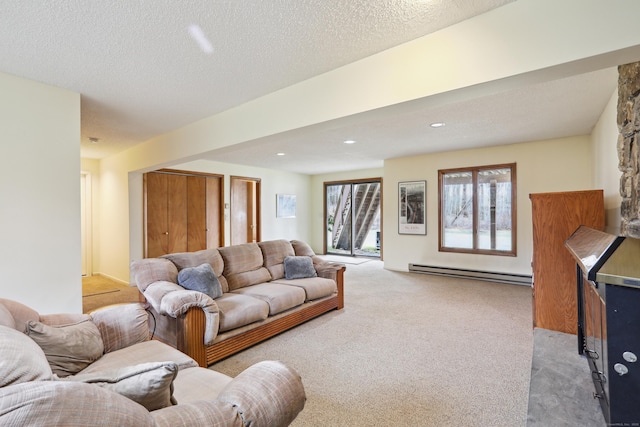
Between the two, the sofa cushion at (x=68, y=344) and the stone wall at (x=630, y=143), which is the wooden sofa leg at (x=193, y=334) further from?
the stone wall at (x=630, y=143)

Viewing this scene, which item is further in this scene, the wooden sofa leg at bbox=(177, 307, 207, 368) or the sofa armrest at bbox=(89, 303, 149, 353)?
the wooden sofa leg at bbox=(177, 307, 207, 368)

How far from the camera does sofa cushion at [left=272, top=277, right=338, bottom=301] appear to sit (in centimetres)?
358

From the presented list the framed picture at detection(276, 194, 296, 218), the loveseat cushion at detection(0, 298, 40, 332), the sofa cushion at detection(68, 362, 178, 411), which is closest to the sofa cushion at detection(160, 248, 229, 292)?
the loveseat cushion at detection(0, 298, 40, 332)

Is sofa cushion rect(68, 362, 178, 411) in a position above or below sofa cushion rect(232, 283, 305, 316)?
above

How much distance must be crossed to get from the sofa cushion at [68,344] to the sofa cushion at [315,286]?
2.11 m

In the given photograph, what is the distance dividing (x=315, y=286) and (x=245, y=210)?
428cm

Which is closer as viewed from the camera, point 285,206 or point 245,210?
point 245,210

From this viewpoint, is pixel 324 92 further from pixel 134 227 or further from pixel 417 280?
pixel 134 227

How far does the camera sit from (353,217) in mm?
8602

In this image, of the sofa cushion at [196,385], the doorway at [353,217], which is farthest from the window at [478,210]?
the sofa cushion at [196,385]

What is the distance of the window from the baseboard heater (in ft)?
1.18

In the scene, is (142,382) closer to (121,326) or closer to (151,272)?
(121,326)

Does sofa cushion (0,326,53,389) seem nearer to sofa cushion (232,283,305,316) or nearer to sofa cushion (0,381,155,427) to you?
sofa cushion (0,381,155,427)

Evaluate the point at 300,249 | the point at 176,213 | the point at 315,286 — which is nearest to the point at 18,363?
the point at 315,286
